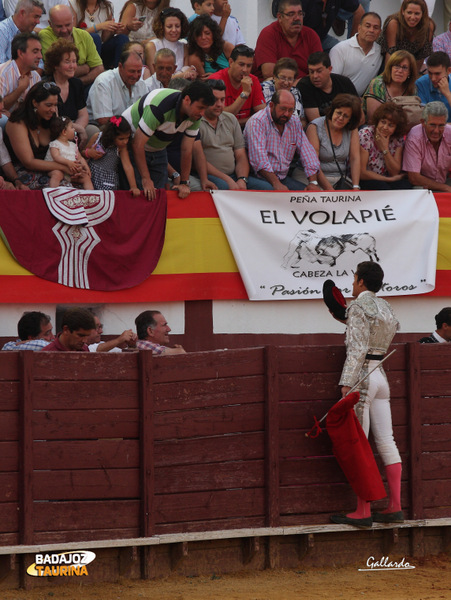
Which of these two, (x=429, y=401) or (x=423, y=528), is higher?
(x=429, y=401)

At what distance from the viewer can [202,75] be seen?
1077 centimetres

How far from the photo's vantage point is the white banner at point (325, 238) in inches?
357

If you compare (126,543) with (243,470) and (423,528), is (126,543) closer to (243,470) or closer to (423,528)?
(243,470)

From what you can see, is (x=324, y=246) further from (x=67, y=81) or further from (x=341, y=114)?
(x=67, y=81)

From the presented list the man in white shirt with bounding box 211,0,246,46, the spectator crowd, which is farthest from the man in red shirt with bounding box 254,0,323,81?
the man in white shirt with bounding box 211,0,246,46

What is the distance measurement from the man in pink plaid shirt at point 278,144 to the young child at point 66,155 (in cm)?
164

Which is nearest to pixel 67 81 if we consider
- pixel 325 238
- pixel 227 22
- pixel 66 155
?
pixel 66 155

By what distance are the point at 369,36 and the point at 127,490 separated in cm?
627

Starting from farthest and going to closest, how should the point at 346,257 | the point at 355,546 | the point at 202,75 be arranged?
the point at 202,75
the point at 346,257
the point at 355,546

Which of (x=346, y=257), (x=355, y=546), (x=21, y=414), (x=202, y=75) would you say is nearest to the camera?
(x=21, y=414)

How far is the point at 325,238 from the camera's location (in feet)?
30.3

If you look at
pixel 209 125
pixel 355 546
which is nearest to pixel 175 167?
pixel 209 125

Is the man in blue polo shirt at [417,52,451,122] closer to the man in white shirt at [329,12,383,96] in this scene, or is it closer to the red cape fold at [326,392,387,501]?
the man in white shirt at [329,12,383,96]

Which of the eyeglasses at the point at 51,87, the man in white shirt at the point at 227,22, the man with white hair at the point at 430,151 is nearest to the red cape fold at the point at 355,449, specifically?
the eyeglasses at the point at 51,87
